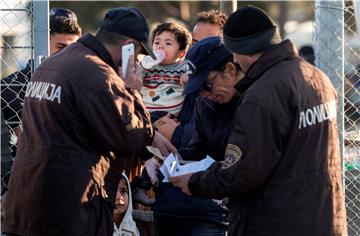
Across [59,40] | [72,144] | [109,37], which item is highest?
[109,37]

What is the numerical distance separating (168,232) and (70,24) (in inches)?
66.4

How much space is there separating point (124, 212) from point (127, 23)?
117 cm

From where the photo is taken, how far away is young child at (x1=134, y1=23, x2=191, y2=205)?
17.0 feet

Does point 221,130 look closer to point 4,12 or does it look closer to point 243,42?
point 243,42

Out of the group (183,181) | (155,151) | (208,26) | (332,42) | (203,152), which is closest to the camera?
(183,181)

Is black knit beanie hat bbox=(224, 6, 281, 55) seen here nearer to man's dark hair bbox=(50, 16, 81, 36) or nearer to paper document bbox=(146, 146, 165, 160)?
paper document bbox=(146, 146, 165, 160)

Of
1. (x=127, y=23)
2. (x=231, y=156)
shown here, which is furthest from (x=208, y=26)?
(x=231, y=156)

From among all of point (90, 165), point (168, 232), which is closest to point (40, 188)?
point (90, 165)

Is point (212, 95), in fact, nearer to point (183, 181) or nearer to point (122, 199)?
point (183, 181)

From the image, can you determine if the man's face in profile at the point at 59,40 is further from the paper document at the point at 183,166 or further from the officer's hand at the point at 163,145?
the paper document at the point at 183,166

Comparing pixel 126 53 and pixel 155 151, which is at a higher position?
pixel 126 53

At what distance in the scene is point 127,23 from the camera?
446cm

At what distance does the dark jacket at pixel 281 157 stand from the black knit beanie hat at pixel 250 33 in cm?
6

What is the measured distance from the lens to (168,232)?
514 cm
